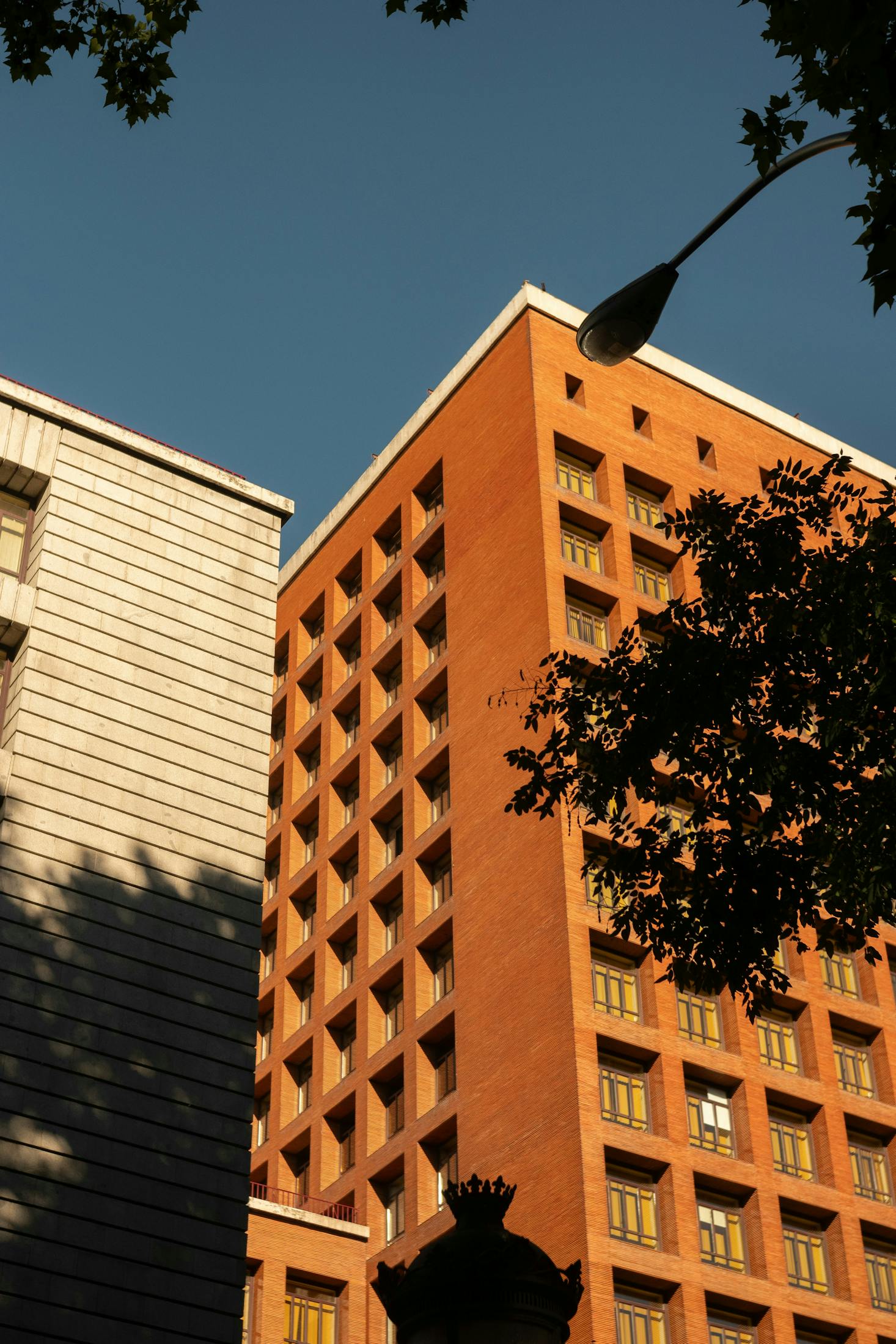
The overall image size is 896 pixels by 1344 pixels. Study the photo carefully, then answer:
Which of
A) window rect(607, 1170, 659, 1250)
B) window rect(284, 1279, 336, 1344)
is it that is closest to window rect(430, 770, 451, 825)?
window rect(607, 1170, 659, 1250)

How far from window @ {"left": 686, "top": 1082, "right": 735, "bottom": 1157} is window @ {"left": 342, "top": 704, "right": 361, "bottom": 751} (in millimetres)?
18544

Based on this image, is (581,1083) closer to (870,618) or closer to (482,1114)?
(482,1114)

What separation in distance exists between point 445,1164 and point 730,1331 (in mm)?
8372

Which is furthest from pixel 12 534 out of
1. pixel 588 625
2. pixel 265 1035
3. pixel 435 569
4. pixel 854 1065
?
pixel 265 1035

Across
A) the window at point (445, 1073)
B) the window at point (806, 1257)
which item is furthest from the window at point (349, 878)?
the window at point (806, 1257)

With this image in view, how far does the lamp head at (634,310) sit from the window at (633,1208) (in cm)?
2828

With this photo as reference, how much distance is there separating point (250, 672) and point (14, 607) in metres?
4.59

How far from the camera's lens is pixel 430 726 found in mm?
51594

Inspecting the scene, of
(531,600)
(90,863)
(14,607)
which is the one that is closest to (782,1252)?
(531,600)

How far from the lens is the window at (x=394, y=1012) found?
47.4 meters

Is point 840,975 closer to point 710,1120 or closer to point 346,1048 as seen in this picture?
point 710,1120

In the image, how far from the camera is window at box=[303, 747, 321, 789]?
58.0 metres

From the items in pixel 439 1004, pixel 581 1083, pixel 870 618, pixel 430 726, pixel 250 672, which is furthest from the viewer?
pixel 430 726

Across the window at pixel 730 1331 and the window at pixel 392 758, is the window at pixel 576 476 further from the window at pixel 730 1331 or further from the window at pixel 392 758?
the window at pixel 730 1331
